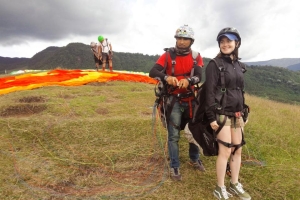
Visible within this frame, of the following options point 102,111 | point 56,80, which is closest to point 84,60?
point 56,80

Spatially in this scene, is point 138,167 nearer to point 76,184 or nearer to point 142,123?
point 76,184

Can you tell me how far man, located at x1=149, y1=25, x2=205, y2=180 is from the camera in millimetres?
4480

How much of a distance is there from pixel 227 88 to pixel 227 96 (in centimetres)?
13

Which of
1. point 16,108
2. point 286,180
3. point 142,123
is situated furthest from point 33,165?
point 286,180

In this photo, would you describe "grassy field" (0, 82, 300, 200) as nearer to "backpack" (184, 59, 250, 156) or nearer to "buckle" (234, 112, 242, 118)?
"backpack" (184, 59, 250, 156)

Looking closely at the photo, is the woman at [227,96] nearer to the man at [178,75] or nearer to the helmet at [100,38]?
the man at [178,75]

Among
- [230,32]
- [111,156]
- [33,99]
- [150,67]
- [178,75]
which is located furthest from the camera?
[150,67]

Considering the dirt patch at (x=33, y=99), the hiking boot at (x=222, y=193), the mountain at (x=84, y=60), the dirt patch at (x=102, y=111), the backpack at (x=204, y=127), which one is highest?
the mountain at (x=84, y=60)

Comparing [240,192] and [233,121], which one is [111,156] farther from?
[233,121]

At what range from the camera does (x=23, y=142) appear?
653 cm

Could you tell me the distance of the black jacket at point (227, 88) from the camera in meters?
3.80

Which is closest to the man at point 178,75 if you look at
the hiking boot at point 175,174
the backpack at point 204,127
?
the hiking boot at point 175,174

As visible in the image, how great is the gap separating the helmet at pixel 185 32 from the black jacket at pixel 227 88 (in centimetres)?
85

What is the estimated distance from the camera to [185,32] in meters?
4.44
